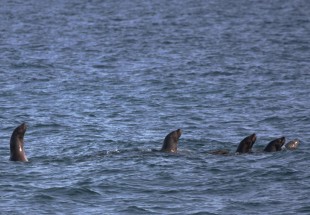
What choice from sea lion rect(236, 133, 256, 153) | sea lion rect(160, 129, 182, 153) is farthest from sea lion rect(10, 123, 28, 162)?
sea lion rect(236, 133, 256, 153)

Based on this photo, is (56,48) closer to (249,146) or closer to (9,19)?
(9,19)

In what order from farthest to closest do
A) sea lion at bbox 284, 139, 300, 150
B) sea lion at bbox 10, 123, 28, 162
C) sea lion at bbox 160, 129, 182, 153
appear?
sea lion at bbox 284, 139, 300, 150
sea lion at bbox 160, 129, 182, 153
sea lion at bbox 10, 123, 28, 162

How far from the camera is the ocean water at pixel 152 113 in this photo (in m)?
20.4

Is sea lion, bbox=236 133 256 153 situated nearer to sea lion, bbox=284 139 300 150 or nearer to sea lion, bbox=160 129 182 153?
sea lion, bbox=284 139 300 150

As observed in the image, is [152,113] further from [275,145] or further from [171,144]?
[275,145]

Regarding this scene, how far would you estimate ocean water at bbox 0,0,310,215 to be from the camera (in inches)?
803

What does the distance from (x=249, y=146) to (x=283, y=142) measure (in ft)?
3.21

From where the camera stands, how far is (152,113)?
1254 inches

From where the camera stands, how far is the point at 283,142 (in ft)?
82.7

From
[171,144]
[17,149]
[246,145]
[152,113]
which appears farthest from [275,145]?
[152,113]

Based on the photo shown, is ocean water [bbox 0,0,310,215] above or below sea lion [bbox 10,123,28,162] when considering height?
below

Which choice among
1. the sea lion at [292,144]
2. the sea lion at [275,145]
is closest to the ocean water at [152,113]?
the sea lion at [292,144]

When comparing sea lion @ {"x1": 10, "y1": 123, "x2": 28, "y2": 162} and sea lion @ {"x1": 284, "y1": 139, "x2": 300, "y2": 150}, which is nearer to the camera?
sea lion @ {"x1": 10, "y1": 123, "x2": 28, "y2": 162}

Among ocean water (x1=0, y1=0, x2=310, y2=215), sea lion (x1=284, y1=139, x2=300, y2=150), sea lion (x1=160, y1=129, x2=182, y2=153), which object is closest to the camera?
ocean water (x1=0, y1=0, x2=310, y2=215)
